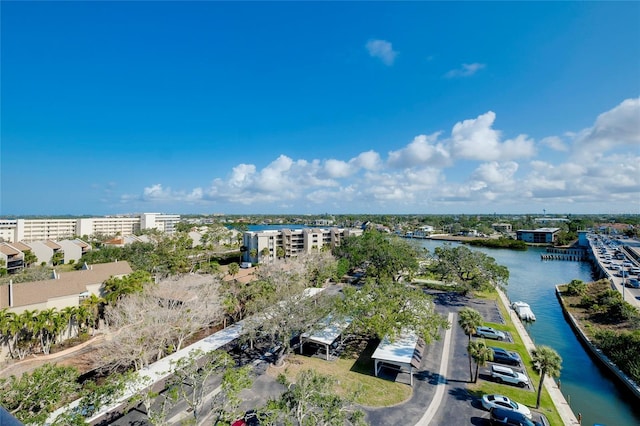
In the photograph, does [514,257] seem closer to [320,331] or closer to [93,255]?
[320,331]

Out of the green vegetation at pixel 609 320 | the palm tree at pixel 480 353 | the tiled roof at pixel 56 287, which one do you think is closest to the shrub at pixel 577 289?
the green vegetation at pixel 609 320

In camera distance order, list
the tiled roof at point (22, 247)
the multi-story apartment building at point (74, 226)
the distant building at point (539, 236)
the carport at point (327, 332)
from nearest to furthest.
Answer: the carport at point (327, 332) < the tiled roof at point (22, 247) < the multi-story apartment building at point (74, 226) < the distant building at point (539, 236)

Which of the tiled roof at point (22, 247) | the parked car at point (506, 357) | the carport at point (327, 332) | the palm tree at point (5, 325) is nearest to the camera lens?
the palm tree at point (5, 325)

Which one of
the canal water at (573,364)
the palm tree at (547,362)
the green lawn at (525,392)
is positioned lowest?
the canal water at (573,364)

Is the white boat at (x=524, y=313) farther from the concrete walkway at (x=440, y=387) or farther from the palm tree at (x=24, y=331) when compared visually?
the palm tree at (x=24, y=331)

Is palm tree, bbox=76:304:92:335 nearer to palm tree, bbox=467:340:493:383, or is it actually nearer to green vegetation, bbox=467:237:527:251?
palm tree, bbox=467:340:493:383

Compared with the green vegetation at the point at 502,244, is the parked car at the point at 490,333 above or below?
below

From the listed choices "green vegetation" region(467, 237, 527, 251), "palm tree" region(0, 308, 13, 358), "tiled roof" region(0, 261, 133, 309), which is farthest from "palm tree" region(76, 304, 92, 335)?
"green vegetation" region(467, 237, 527, 251)
